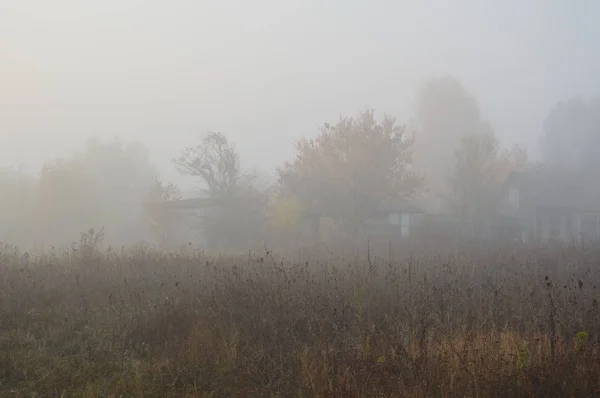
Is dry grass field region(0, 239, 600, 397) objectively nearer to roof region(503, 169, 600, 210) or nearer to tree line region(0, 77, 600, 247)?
tree line region(0, 77, 600, 247)

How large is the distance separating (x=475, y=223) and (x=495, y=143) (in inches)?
321

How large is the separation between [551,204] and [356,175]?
58.5 feet

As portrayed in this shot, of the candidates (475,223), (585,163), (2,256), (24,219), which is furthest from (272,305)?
(585,163)

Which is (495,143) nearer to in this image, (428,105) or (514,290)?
(428,105)

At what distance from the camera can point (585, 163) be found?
51.2m

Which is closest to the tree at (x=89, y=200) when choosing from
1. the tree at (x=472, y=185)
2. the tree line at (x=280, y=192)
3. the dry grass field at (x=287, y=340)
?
the tree line at (x=280, y=192)

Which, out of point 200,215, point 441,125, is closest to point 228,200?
point 200,215

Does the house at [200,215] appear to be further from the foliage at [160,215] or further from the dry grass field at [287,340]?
the dry grass field at [287,340]

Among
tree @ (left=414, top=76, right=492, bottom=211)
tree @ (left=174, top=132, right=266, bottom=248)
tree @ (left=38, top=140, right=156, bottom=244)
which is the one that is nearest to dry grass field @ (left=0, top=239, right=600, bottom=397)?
tree @ (left=174, top=132, right=266, bottom=248)

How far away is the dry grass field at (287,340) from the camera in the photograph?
4785 mm

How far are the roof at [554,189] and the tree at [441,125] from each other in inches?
648

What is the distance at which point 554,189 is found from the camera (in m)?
41.5

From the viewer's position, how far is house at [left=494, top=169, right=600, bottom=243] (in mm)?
38062

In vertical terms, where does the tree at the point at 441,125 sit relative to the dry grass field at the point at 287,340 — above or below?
above
